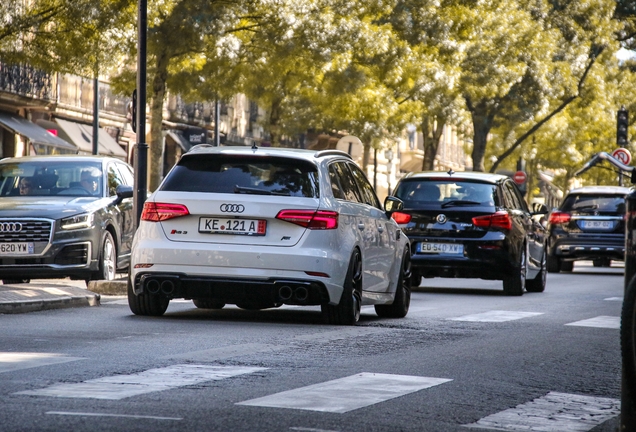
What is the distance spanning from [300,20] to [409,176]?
10921 mm

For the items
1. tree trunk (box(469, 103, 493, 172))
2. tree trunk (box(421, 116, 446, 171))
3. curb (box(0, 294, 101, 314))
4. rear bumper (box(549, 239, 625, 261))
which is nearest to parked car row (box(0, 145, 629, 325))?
curb (box(0, 294, 101, 314))

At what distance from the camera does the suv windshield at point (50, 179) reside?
1831cm

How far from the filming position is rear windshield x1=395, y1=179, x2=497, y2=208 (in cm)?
1891

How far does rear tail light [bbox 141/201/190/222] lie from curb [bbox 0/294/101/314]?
192 centimetres

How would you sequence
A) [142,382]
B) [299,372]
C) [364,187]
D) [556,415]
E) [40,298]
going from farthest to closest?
[40,298] < [364,187] < [299,372] < [142,382] < [556,415]

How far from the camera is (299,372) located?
8180mm

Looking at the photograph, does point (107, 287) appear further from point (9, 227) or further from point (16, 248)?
point (9, 227)

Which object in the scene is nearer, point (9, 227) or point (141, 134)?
point (9, 227)

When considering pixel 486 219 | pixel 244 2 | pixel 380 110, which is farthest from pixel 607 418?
pixel 380 110

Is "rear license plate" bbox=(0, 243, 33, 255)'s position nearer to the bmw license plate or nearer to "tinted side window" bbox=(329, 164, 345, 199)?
the bmw license plate

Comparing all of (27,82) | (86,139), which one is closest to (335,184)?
(27,82)

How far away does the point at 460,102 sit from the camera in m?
43.5

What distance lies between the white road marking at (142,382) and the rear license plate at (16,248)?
28.8 feet

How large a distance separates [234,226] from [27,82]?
3077cm
